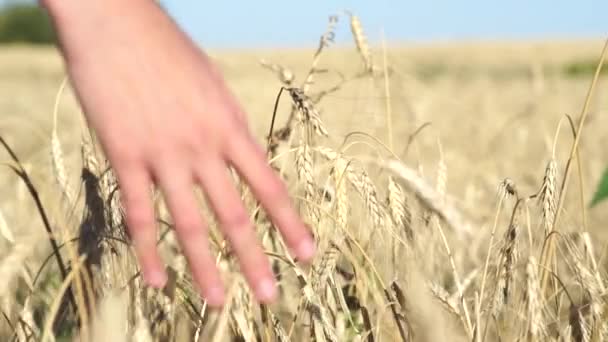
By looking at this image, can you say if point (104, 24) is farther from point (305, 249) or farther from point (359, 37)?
point (359, 37)

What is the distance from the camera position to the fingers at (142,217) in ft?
2.51

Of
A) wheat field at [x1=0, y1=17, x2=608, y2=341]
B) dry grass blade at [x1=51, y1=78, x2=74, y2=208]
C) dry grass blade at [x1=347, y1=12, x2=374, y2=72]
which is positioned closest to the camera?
wheat field at [x1=0, y1=17, x2=608, y2=341]

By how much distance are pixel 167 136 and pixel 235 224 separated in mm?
75


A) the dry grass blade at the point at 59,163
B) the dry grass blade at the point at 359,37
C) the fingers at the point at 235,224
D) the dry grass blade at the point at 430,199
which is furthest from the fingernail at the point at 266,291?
the dry grass blade at the point at 359,37

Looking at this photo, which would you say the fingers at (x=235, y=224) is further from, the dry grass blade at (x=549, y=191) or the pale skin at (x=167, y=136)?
the dry grass blade at (x=549, y=191)

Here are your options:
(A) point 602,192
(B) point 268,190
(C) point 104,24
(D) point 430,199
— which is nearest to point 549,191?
(D) point 430,199

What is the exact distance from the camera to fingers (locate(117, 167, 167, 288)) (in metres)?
0.76

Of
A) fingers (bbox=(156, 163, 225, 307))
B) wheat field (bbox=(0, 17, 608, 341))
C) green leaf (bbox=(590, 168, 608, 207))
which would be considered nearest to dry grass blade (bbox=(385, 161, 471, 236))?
wheat field (bbox=(0, 17, 608, 341))

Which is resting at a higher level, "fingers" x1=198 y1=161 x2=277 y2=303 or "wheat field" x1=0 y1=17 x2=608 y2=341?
"fingers" x1=198 y1=161 x2=277 y2=303

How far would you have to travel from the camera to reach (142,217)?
77 cm

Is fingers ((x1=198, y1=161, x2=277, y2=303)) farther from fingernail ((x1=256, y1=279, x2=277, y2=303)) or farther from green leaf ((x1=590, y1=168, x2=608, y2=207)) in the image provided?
green leaf ((x1=590, y1=168, x2=608, y2=207))

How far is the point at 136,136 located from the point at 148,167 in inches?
0.9

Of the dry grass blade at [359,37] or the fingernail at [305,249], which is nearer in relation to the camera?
the fingernail at [305,249]

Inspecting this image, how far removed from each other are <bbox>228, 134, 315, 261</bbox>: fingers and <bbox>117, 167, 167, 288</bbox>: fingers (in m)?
0.06
